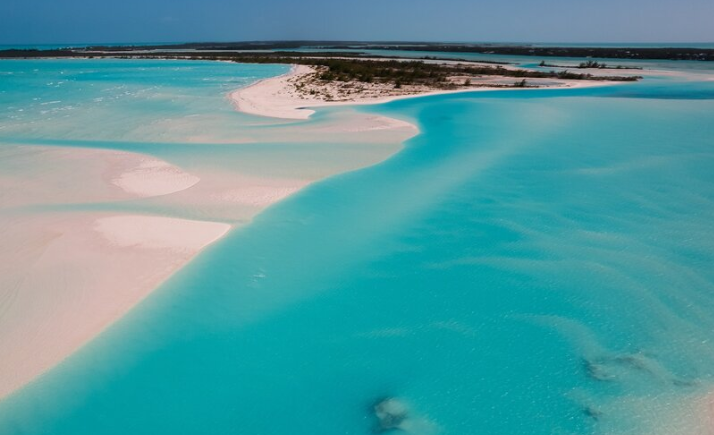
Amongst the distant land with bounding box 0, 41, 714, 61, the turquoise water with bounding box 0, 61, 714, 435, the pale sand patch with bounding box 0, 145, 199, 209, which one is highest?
the distant land with bounding box 0, 41, 714, 61

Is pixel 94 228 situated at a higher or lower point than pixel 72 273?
higher

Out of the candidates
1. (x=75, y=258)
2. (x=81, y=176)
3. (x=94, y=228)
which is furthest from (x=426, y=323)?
(x=81, y=176)

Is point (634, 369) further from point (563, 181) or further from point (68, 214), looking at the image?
point (68, 214)

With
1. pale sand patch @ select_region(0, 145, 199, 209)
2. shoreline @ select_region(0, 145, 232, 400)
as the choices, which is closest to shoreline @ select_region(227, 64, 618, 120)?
pale sand patch @ select_region(0, 145, 199, 209)

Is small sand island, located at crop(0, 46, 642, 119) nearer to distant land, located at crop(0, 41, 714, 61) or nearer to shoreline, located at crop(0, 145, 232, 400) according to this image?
shoreline, located at crop(0, 145, 232, 400)

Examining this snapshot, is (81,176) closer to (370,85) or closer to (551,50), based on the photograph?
(370,85)

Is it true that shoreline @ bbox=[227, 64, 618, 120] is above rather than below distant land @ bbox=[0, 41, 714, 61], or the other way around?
below
